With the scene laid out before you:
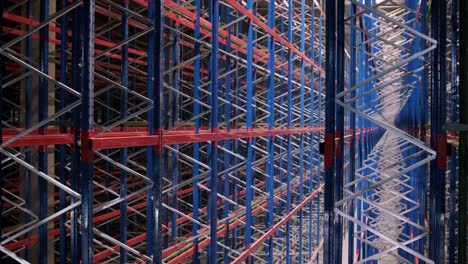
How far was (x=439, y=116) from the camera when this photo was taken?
5.07 m

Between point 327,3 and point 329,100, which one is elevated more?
point 327,3

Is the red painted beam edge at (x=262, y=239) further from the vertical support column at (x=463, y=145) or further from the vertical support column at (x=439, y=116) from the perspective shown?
the vertical support column at (x=463, y=145)

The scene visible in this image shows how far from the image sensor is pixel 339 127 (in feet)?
18.6

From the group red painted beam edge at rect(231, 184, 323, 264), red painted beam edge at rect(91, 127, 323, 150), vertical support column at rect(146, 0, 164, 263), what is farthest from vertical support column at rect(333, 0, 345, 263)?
red painted beam edge at rect(231, 184, 323, 264)

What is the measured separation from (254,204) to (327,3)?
299 inches

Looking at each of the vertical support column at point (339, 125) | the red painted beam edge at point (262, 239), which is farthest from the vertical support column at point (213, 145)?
the vertical support column at point (339, 125)

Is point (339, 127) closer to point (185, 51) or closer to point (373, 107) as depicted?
point (185, 51)

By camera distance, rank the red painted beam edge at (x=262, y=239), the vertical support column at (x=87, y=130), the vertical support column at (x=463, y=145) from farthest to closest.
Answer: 1. the red painted beam edge at (x=262, y=239)
2. the vertical support column at (x=87, y=130)
3. the vertical support column at (x=463, y=145)

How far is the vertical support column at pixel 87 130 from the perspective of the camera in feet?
14.6

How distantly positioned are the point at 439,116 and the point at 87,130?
2954 millimetres

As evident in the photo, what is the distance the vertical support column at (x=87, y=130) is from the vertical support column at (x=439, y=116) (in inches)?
114

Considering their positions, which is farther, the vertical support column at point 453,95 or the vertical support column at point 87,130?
the vertical support column at point 453,95

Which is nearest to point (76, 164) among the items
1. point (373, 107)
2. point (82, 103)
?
Answer: point (82, 103)

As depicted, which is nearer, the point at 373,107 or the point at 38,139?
the point at 38,139
